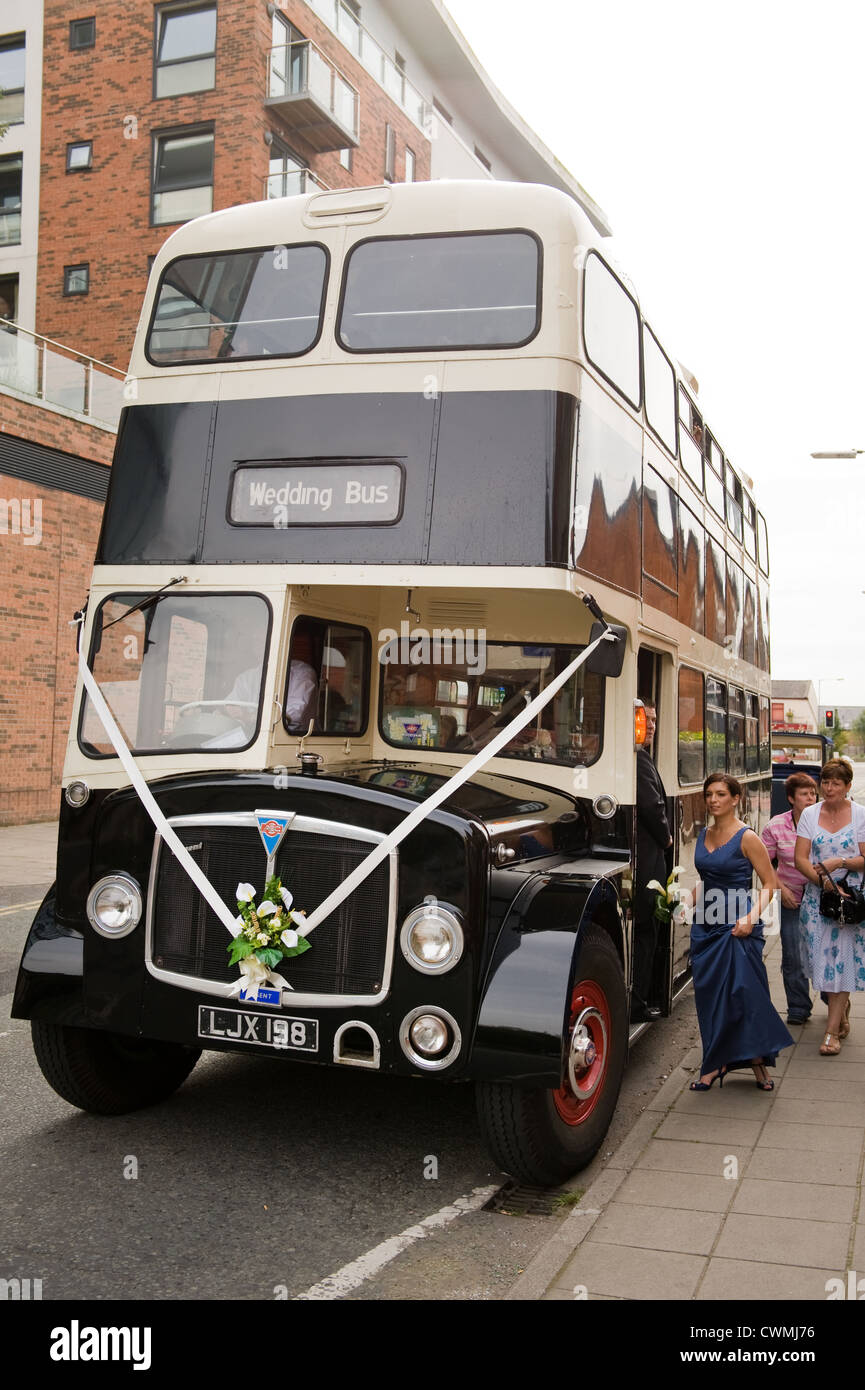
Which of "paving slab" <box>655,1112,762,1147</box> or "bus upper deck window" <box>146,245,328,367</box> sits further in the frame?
"bus upper deck window" <box>146,245,328,367</box>

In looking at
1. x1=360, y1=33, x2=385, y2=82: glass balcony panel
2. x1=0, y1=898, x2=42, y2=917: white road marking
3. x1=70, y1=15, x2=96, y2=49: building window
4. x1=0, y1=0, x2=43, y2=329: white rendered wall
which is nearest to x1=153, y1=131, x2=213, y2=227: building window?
x1=70, y1=15, x2=96, y2=49: building window

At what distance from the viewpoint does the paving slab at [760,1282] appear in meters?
3.90

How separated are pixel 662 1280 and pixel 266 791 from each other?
7.38 feet

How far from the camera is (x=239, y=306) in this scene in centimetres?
590

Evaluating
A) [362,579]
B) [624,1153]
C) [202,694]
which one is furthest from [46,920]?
[624,1153]

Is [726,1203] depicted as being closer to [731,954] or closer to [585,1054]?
[585,1054]

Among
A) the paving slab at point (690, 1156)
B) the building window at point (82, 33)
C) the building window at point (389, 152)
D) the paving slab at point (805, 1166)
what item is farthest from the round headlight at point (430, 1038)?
the building window at point (389, 152)

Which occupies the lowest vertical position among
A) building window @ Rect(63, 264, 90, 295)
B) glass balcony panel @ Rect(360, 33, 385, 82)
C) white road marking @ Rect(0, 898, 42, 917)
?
A: white road marking @ Rect(0, 898, 42, 917)

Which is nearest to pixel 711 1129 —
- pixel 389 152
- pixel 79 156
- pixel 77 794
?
pixel 77 794

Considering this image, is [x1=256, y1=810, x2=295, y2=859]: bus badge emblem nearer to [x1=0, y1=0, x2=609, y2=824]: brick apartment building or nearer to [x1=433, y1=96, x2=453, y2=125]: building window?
[x1=0, y1=0, x2=609, y2=824]: brick apartment building

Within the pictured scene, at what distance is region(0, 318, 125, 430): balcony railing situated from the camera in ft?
60.3

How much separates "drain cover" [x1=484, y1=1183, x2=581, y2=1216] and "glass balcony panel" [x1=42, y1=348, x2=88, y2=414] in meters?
16.7

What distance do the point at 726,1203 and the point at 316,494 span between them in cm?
333

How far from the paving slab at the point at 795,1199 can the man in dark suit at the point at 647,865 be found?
1748 millimetres
